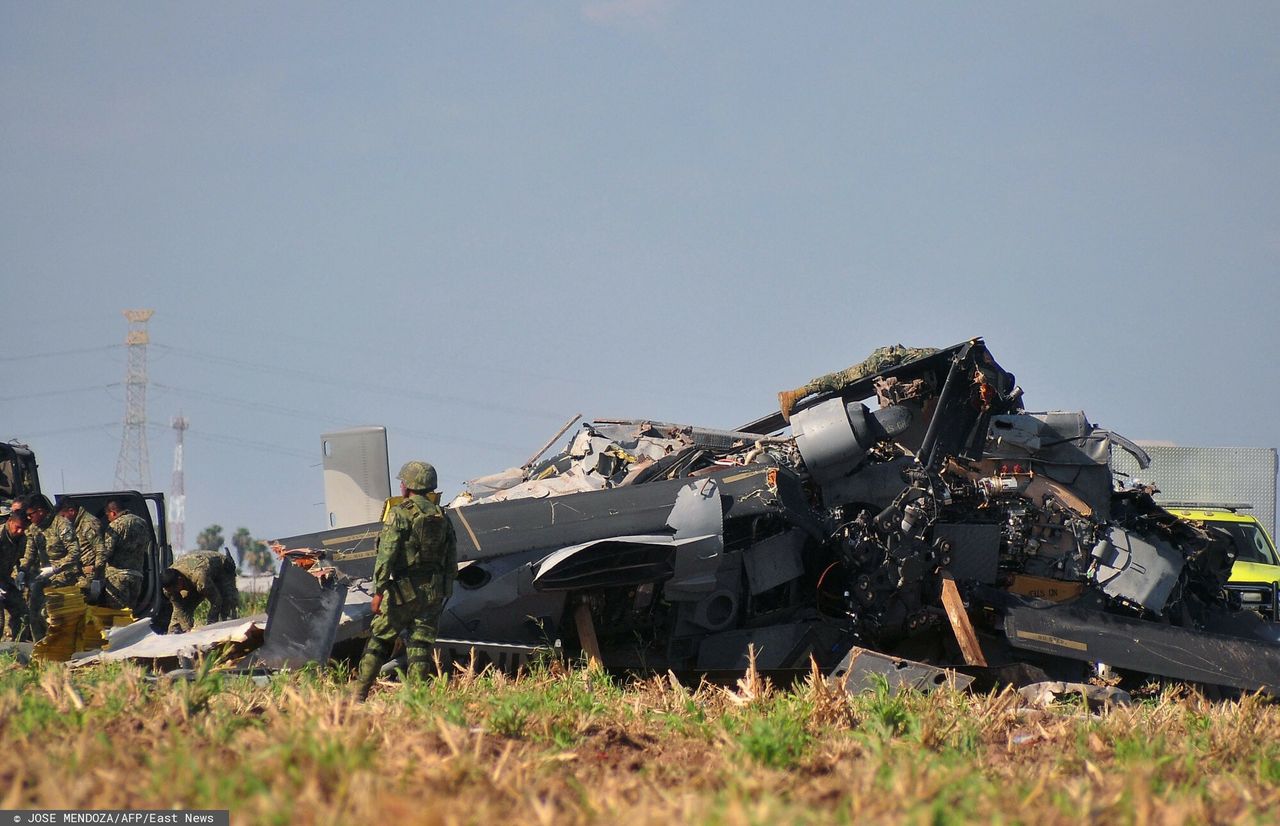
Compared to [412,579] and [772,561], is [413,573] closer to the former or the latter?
[412,579]

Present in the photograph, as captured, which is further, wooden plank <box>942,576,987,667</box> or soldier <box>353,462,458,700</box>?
wooden plank <box>942,576,987,667</box>

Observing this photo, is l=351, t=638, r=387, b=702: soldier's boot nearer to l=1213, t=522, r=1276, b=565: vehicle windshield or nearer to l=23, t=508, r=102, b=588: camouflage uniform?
l=23, t=508, r=102, b=588: camouflage uniform

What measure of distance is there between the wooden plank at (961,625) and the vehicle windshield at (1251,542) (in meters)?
8.26

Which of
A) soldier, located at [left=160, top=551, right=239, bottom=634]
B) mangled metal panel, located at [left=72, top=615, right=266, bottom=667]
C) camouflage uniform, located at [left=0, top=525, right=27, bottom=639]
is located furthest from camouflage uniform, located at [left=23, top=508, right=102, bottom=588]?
mangled metal panel, located at [left=72, top=615, right=266, bottom=667]

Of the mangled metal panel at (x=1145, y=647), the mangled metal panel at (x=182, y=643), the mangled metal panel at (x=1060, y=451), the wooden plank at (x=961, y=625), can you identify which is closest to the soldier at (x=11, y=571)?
the mangled metal panel at (x=182, y=643)

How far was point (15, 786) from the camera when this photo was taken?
4.96m

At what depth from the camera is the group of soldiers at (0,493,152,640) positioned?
45.9 ft

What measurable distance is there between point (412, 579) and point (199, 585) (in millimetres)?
6020

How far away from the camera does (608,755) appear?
6.88m

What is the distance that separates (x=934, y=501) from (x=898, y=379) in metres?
1.36

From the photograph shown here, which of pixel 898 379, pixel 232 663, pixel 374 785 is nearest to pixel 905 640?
pixel 898 379

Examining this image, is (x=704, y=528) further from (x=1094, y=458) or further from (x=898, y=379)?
(x=1094, y=458)

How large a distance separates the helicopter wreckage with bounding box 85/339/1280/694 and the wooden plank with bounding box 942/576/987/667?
→ 19mm

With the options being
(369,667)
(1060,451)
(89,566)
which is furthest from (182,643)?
(1060,451)
